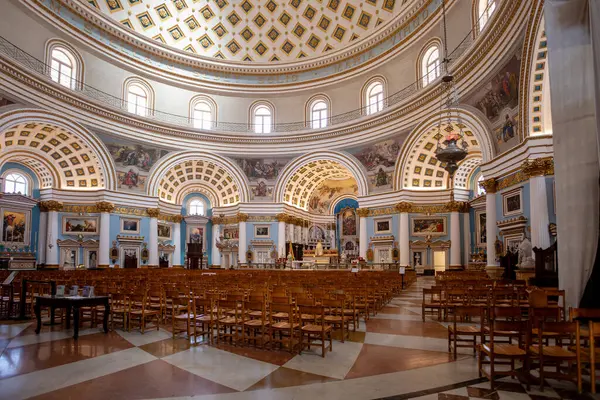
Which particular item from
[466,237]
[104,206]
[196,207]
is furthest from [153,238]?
[466,237]

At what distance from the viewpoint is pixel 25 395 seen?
4656mm

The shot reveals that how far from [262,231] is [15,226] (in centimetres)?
1789

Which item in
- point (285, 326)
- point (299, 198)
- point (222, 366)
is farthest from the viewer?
point (299, 198)

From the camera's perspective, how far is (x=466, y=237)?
28.4 meters

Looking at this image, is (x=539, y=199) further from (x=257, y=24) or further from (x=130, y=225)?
(x=257, y=24)

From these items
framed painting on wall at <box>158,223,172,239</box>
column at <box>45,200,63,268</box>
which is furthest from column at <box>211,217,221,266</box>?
column at <box>45,200,63,268</box>

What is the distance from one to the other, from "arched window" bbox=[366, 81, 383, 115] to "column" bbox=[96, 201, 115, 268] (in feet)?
69.1

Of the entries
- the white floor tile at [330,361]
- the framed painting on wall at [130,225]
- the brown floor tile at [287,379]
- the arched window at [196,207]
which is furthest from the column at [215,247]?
the brown floor tile at [287,379]

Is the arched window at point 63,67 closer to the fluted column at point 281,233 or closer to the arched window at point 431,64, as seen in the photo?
the fluted column at point 281,233

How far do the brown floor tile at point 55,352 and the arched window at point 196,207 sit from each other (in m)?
31.8

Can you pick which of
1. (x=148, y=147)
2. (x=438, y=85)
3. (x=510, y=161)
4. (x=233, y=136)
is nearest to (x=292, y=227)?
(x=233, y=136)

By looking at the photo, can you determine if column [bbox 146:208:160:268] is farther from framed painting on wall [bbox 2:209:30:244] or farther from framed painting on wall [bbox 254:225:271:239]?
framed painting on wall [bbox 254:225:271:239]

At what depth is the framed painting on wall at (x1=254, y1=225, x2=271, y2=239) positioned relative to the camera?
3538 cm

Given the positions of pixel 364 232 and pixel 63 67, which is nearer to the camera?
pixel 63 67
